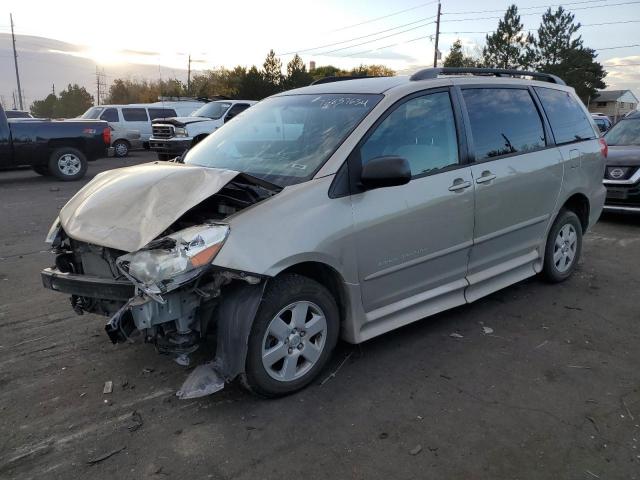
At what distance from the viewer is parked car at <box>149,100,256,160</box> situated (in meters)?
15.7

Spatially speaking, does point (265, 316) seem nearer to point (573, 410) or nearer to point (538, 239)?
point (573, 410)

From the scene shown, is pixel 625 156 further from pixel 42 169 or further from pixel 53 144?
pixel 42 169

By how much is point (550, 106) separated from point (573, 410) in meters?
3.10

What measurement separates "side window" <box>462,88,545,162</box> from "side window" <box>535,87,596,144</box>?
230 mm

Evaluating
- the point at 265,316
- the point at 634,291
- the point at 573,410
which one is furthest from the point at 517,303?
the point at 265,316

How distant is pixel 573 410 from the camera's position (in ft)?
10.5

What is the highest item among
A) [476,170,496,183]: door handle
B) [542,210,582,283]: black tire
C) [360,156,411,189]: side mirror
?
[360,156,411,189]: side mirror

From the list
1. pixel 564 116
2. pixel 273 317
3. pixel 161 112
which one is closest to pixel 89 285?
pixel 273 317

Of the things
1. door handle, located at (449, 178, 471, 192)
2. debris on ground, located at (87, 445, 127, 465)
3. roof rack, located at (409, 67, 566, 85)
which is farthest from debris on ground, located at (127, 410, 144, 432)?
roof rack, located at (409, 67, 566, 85)

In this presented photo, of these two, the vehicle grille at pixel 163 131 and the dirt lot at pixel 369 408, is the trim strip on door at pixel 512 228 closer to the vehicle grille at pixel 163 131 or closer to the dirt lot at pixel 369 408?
the dirt lot at pixel 369 408

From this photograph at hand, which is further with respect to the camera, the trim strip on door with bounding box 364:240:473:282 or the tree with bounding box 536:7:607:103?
the tree with bounding box 536:7:607:103

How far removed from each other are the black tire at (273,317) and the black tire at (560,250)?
2.72 m

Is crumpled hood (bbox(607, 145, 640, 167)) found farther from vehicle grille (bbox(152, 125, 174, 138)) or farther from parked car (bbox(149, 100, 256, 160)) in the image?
vehicle grille (bbox(152, 125, 174, 138))

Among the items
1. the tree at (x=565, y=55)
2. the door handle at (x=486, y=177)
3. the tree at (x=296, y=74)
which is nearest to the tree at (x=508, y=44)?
the tree at (x=565, y=55)
